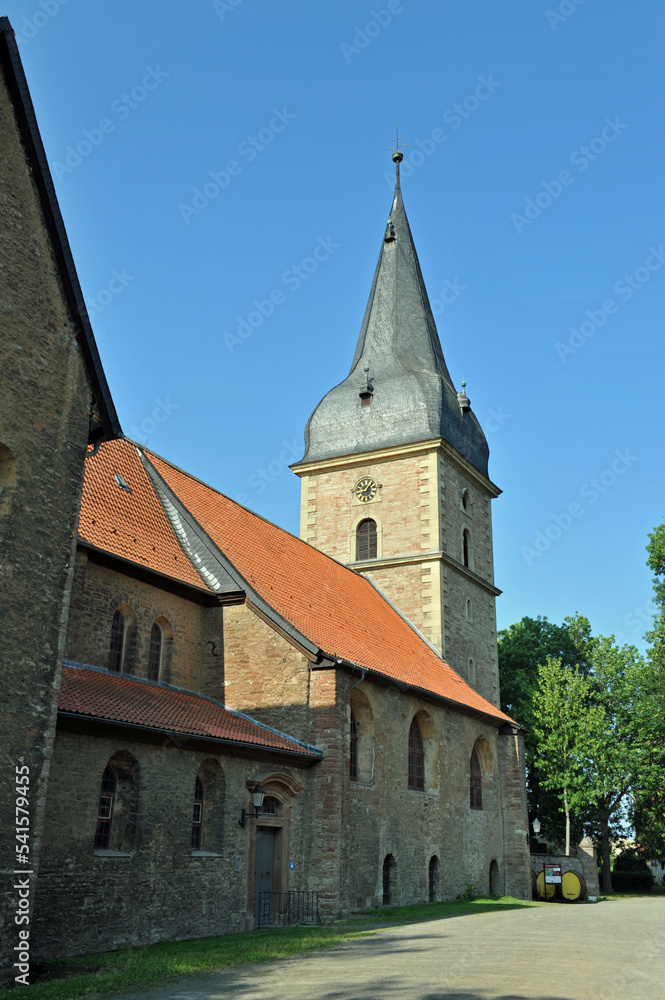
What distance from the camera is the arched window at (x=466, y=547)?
32.6 meters

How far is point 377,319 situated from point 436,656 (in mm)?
13384

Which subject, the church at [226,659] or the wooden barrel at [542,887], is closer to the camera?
the church at [226,659]

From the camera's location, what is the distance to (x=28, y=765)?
1070 centimetres

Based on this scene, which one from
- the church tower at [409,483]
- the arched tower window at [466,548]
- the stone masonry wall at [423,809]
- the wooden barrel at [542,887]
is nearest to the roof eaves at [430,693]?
the stone masonry wall at [423,809]

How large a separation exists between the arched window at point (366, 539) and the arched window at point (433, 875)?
441 inches

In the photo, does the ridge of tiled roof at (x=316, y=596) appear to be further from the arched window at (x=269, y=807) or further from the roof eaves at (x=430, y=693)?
the arched window at (x=269, y=807)

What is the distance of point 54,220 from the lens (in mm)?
12516

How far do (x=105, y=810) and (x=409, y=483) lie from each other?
19420 millimetres

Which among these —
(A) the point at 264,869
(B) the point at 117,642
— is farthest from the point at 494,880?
(B) the point at 117,642

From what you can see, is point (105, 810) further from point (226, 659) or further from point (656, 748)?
point (656, 748)

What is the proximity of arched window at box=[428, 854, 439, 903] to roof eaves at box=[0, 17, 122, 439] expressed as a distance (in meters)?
14.5

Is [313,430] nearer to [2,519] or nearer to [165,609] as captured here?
[165,609]

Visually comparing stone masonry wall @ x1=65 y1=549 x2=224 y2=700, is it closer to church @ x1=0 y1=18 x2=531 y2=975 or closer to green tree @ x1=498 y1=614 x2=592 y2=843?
church @ x1=0 y1=18 x2=531 y2=975

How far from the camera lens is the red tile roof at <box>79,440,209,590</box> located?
56.1ft
